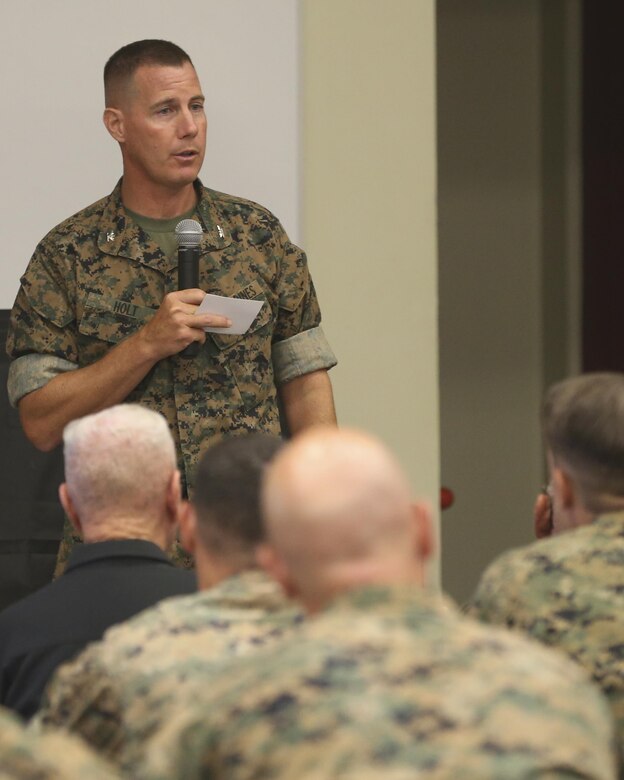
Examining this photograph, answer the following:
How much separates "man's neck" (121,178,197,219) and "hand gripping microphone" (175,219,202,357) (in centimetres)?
25

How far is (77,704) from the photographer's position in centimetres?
181

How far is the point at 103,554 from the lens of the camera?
221cm

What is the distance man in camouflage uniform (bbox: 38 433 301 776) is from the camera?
1.66 meters

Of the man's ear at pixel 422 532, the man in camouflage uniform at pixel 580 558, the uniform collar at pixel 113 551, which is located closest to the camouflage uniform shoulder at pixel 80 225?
the uniform collar at pixel 113 551

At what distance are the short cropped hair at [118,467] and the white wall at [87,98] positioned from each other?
196 centimetres

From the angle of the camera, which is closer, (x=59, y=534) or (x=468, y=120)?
(x=59, y=534)

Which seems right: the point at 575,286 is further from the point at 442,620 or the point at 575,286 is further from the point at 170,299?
the point at 442,620

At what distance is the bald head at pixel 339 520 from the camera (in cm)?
135

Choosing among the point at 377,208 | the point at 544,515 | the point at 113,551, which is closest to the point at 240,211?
the point at 377,208

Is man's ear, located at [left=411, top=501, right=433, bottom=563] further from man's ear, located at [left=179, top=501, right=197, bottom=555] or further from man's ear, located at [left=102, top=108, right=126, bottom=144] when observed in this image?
man's ear, located at [left=102, top=108, right=126, bottom=144]

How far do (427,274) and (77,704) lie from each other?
2.68 meters

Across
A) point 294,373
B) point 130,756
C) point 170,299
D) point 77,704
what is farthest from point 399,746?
point 294,373

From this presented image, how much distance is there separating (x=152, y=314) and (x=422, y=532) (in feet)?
6.58

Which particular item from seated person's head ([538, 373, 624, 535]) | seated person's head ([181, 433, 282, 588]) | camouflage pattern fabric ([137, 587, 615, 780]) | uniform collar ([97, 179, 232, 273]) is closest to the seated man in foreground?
seated person's head ([181, 433, 282, 588])
